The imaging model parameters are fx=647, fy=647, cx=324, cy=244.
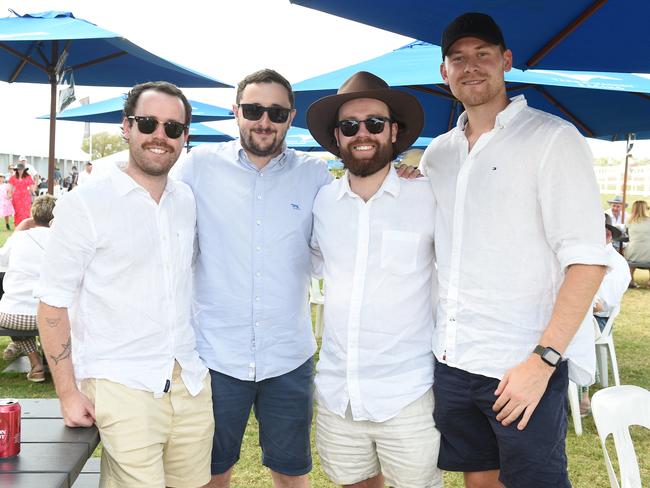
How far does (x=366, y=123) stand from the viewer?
2.68m

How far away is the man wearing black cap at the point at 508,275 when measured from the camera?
86.7 inches

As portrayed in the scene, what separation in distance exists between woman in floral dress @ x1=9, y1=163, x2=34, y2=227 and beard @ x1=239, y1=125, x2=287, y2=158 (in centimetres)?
1642

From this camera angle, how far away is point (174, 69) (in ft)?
24.6

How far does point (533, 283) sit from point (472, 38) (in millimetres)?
948

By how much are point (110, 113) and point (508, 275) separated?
10.2m

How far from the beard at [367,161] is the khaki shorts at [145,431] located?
1.07 m

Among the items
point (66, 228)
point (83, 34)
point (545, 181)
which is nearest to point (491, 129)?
point (545, 181)

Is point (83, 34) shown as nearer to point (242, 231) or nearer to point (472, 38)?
point (242, 231)

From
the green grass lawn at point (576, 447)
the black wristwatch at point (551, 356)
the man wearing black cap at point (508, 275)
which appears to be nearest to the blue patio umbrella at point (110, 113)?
the green grass lawn at point (576, 447)

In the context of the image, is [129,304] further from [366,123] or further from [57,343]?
[366,123]

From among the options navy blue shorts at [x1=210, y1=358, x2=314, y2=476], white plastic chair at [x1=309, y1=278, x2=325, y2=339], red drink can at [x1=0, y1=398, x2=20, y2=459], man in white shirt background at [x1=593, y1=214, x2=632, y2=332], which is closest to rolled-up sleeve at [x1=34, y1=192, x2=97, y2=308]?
red drink can at [x1=0, y1=398, x2=20, y2=459]

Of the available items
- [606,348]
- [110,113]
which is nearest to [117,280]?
[606,348]

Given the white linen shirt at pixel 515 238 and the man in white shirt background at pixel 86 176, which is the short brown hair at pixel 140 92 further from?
the white linen shirt at pixel 515 238

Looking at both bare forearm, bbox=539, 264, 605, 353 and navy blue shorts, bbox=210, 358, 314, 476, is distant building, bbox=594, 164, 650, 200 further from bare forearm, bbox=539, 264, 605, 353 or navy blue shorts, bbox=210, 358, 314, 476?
bare forearm, bbox=539, 264, 605, 353
